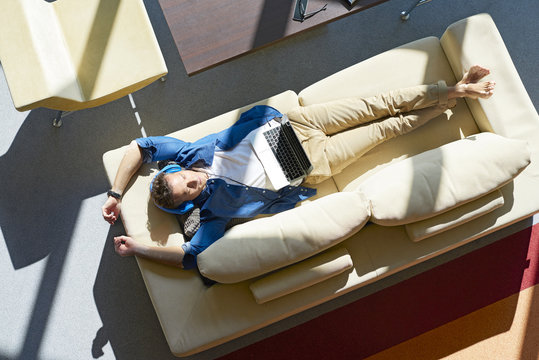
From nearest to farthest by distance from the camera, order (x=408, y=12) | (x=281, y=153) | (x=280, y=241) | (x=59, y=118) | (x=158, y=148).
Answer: (x=280, y=241), (x=158, y=148), (x=281, y=153), (x=59, y=118), (x=408, y=12)

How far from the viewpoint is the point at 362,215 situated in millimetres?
2041

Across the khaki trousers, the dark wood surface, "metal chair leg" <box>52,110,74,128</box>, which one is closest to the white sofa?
the khaki trousers

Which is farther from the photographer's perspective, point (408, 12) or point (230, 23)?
point (408, 12)

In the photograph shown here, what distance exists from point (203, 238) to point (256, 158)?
1.66ft

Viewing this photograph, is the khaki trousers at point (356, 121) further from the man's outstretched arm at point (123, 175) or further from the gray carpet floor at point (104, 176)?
the man's outstretched arm at point (123, 175)

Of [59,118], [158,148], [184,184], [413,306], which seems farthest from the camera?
[59,118]

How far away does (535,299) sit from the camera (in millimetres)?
2662

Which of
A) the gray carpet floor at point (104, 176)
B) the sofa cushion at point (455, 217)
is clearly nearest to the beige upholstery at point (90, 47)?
the gray carpet floor at point (104, 176)

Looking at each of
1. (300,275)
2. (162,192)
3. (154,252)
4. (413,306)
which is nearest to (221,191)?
(162,192)

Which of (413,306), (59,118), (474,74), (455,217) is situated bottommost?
(413,306)

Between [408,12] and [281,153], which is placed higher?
[408,12]

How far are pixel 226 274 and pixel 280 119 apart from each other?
0.88 m

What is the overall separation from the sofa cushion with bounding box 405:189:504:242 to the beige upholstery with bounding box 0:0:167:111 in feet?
5.13

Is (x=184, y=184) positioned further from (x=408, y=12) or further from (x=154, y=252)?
(x=408, y=12)
